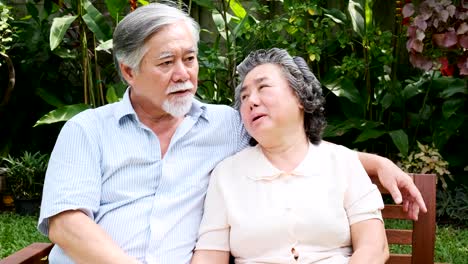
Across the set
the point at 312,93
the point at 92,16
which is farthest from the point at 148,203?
the point at 92,16

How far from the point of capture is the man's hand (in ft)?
7.50

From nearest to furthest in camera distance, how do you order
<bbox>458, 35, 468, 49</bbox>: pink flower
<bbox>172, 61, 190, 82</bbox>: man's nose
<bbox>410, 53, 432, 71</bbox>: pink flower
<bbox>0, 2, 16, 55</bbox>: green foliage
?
1. <bbox>172, 61, 190, 82</bbox>: man's nose
2. <bbox>458, 35, 468, 49</bbox>: pink flower
3. <bbox>410, 53, 432, 71</bbox>: pink flower
4. <bbox>0, 2, 16, 55</bbox>: green foliage

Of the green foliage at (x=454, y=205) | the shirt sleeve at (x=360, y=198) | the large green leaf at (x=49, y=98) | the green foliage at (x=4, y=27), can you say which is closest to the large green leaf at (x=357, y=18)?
the green foliage at (x=454, y=205)

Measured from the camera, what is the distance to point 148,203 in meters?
2.36

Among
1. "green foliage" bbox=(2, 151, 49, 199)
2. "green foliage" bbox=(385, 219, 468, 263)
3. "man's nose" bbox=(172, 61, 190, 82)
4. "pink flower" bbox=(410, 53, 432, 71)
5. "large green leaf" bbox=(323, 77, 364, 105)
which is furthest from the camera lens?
"green foliage" bbox=(2, 151, 49, 199)

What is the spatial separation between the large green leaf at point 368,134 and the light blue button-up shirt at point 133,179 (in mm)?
2564

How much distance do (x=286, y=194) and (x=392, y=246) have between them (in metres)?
2.13

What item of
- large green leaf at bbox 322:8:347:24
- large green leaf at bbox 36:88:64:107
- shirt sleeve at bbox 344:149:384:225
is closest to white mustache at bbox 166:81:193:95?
shirt sleeve at bbox 344:149:384:225

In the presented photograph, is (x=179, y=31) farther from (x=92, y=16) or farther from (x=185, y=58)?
(x=92, y=16)

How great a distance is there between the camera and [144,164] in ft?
7.82

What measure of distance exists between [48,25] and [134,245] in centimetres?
384

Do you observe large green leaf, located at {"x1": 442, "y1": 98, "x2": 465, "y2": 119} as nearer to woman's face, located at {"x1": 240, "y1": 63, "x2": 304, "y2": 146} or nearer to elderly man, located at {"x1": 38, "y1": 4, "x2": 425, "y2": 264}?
elderly man, located at {"x1": 38, "y1": 4, "x2": 425, "y2": 264}

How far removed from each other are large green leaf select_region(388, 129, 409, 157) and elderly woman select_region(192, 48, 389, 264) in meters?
2.52

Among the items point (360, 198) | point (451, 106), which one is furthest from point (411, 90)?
point (360, 198)
